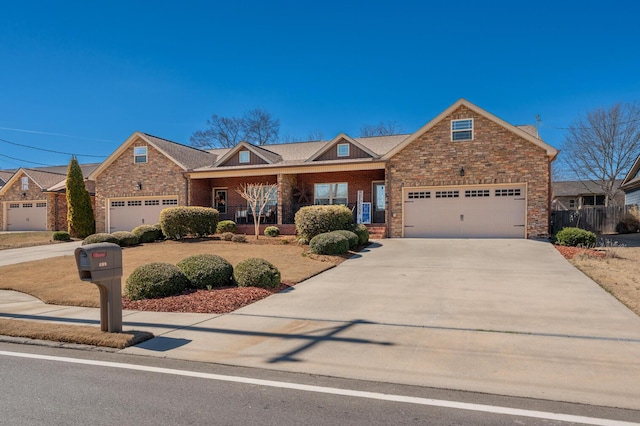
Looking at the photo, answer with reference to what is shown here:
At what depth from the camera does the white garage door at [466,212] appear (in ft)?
60.1

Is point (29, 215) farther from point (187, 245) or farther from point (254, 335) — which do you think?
point (254, 335)

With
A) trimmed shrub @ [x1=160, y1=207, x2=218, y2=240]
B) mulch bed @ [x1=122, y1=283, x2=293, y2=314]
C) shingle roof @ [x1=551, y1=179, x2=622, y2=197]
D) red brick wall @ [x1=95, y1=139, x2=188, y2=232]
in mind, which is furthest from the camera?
shingle roof @ [x1=551, y1=179, x2=622, y2=197]

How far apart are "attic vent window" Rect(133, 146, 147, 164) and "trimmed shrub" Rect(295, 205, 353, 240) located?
12755 mm

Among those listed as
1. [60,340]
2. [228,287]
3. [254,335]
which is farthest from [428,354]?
[228,287]

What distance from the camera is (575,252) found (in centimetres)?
1420

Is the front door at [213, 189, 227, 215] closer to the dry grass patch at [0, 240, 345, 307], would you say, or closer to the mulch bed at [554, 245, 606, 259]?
the dry grass patch at [0, 240, 345, 307]

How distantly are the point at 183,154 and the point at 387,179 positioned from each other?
13.2 m

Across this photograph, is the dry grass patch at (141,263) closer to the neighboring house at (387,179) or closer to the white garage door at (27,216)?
the neighboring house at (387,179)

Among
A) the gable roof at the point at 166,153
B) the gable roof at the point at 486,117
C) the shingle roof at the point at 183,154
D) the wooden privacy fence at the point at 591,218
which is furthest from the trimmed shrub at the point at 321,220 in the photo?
the wooden privacy fence at the point at 591,218

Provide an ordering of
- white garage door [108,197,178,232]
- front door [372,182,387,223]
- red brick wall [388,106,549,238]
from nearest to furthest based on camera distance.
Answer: red brick wall [388,106,549,238]
front door [372,182,387,223]
white garage door [108,197,178,232]

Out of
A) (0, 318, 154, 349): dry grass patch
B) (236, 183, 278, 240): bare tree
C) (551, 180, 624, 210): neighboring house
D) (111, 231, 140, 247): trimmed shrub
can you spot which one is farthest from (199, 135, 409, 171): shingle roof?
(551, 180, 624, 210): neighboring house

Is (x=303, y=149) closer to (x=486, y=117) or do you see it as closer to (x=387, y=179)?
(x=387, y=179)

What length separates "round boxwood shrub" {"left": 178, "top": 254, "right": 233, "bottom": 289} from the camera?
935 centimetres

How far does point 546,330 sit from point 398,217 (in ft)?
44.9
